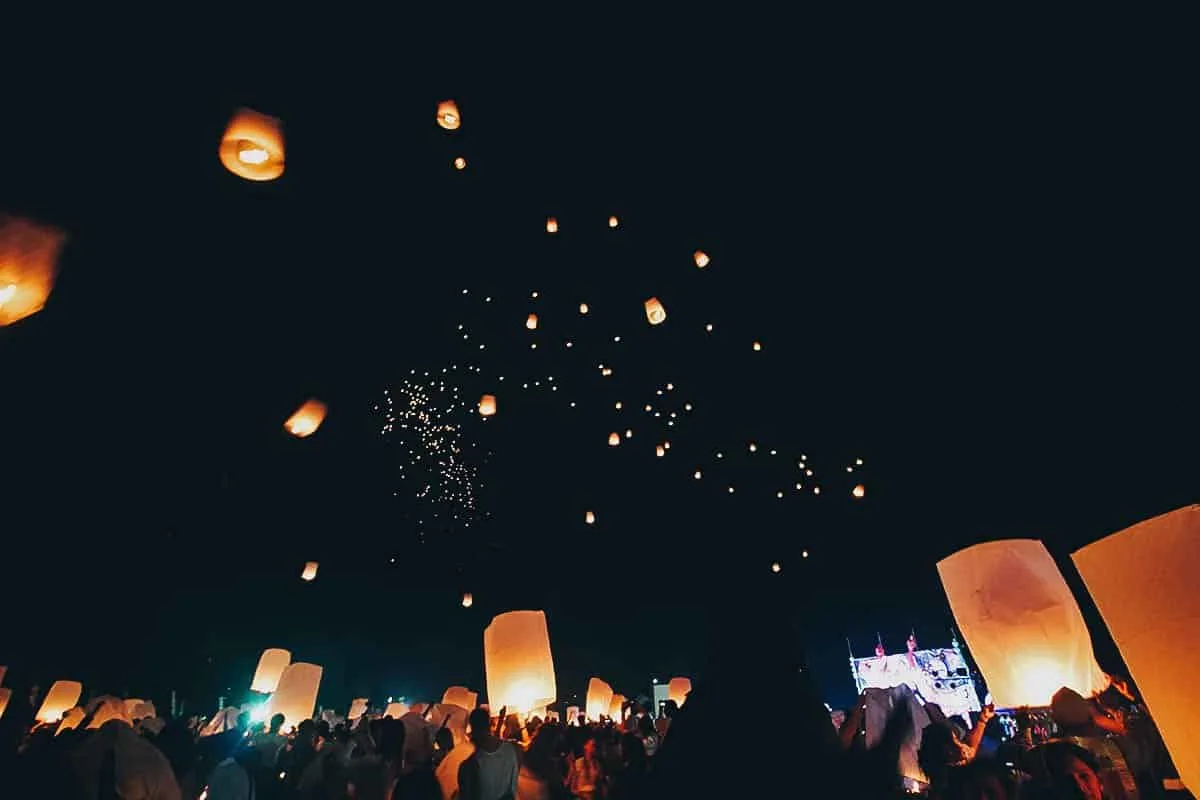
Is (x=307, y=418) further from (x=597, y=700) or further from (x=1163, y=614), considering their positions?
(x=597, y=700)

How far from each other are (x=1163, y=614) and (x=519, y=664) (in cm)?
539

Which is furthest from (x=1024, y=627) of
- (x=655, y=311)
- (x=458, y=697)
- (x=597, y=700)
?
(x=458, y=697)

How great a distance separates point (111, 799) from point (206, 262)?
4140mm

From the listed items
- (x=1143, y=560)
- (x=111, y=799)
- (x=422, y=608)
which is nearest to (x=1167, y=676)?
(x=1143, y=560)

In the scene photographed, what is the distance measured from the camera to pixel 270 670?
38.3ft

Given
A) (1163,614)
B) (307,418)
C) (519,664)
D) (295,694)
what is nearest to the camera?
(1163,614)

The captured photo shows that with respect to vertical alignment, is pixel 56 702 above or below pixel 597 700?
above

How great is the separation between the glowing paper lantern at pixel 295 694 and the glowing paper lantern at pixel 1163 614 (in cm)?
1184

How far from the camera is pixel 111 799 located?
3107 millimetres

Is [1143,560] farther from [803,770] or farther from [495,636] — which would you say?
[495,636]

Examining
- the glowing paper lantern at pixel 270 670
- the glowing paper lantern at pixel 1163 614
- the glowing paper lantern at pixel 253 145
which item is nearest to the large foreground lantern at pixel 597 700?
the glowing paper lantern at pixel 270 670

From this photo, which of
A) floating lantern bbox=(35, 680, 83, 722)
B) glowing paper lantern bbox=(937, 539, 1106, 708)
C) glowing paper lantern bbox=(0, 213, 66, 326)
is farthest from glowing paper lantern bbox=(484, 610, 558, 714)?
floating lantern bbox=(35, 680, 83, 722)

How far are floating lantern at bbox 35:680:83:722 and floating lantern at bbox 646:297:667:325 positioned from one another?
1414 cm

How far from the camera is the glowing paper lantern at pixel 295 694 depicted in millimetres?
10398
